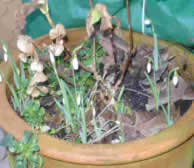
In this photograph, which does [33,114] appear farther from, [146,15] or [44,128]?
[146,15]

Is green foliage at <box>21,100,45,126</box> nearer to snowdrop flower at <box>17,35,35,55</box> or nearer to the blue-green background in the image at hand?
snowdrop flower at <box>17,35,35,55</box>

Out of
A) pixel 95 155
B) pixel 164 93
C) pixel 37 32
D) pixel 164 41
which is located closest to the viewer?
pixel 95 155

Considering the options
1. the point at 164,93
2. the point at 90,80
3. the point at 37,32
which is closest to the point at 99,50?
the point at 90,80

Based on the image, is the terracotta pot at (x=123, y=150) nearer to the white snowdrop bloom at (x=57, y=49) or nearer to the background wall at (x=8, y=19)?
the white snowdrop bloom at (x=57, y=49)

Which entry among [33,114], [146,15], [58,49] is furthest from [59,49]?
[146,15]

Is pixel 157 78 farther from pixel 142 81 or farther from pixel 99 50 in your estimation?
pixel 99 50

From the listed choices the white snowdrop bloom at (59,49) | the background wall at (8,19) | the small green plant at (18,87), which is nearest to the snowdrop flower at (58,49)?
the white snowdrop bloom at (59,49)
